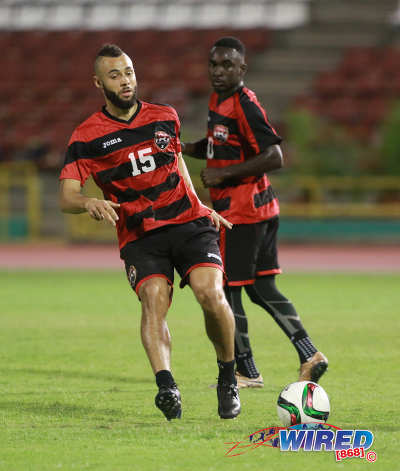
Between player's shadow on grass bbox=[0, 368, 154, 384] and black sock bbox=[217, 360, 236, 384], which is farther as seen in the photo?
player's shadow on grass bbox=[0, 368, 154, 384]

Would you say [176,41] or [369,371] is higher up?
[176,41]

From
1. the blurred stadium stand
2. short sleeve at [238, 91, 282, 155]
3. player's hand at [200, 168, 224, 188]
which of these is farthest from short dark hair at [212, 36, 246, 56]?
the blurred stadium stand

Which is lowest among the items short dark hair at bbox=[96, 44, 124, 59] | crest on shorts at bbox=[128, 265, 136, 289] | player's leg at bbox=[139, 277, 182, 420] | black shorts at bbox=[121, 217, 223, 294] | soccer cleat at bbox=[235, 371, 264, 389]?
soccer cleat at bbox=[235, 371, 264, 389]

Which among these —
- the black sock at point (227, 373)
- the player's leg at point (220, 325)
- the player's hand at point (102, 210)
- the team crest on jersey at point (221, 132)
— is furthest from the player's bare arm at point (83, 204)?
the team crest on jersey at point (221, 132)

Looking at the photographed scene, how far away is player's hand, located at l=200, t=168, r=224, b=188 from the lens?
248 inches

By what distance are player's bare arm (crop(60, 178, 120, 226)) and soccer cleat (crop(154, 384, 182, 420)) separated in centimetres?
96

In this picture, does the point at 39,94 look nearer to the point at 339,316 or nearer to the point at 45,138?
the point at 45,138

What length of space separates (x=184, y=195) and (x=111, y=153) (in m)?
0.51

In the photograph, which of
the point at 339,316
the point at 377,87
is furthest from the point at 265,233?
the point at 377,87

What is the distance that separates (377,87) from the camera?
28.9 meters

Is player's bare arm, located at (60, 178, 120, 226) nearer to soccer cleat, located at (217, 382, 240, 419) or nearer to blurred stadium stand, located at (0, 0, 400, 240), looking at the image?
soccer cleat, located at (217, 382, 240, 419)

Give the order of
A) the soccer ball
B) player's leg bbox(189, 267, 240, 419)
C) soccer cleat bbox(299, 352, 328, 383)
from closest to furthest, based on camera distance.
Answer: the soccer ball
player's leg bbox(189, 267, 240, 419)
soccer cleat bbox(299, 352, 328, 383)

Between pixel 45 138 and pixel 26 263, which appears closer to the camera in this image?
pixel 26 263

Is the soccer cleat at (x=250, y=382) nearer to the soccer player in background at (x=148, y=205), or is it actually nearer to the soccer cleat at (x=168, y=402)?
the soccer player in background at (x=148, y=205)
